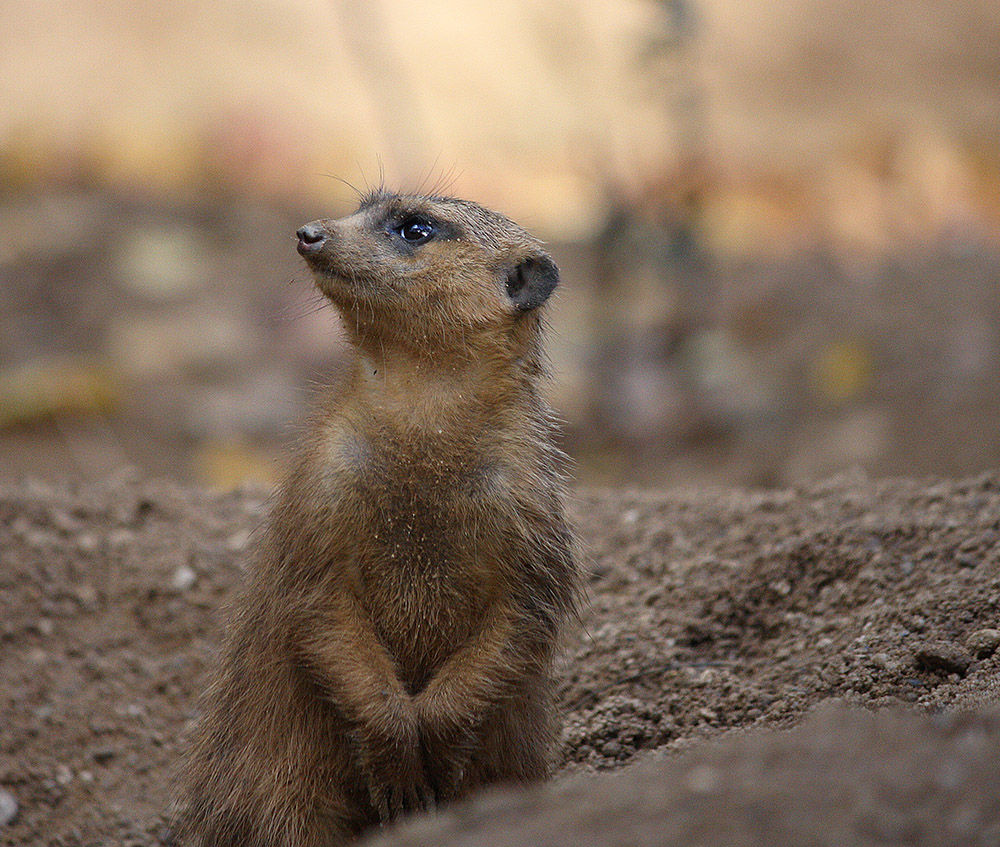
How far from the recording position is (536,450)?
136 inches

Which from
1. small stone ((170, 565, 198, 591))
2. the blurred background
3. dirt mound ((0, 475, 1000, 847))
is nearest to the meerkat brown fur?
dirt mound ((0, 475, 1000, 847))

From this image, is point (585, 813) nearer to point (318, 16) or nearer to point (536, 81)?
point (536, 81)

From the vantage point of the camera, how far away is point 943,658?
3.49 meters

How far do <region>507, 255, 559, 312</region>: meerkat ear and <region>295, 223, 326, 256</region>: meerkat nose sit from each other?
0.58 metres

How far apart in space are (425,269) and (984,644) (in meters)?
1.89

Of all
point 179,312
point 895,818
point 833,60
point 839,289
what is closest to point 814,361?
point 839,289

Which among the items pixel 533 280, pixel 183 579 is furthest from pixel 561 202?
pixel 533 280

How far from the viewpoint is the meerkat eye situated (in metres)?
3.65

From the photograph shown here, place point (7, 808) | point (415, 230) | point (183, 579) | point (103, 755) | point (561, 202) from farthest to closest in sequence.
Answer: point (561, 202) < point (183, 579) < point (103, 755) < point (7, 808) < point (415, 230)

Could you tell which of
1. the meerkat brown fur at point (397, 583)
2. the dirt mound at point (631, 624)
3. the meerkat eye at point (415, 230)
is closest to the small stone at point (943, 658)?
the dirt mound at point (631, 624)

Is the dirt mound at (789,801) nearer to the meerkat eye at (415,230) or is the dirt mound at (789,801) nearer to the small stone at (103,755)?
the meerkat eye at (415,230)

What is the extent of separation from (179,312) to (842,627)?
7792mm

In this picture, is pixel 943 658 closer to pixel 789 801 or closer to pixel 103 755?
pixel 789 801

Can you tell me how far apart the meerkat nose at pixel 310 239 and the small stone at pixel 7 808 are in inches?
86.6
